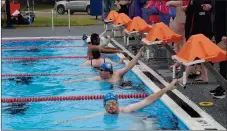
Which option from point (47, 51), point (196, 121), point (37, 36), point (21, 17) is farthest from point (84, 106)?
point (21, 17)

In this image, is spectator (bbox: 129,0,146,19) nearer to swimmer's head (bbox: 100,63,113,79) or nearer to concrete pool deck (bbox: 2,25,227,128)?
concrete pool deck (bbox: 2,25,227,128)

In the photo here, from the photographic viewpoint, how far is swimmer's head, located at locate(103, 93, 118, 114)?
18.8 ft

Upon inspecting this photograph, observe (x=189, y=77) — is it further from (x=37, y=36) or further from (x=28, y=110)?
(x=37, y=36)

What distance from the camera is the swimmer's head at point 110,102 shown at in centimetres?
573

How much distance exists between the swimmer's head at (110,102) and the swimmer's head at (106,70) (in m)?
1.90

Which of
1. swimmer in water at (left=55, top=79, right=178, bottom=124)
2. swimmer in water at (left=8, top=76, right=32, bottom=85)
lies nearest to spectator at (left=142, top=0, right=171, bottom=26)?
swimmer in water at (left=8, top=76, right=32, bottom=85)

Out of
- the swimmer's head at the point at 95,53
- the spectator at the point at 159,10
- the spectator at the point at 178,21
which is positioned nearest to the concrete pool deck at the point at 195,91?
the spectator at the point at 178,21

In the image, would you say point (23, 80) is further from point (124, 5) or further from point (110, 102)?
point (124, 5)

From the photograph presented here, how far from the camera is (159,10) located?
12023 millimetres

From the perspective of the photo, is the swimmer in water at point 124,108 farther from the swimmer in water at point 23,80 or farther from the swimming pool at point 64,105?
the swimmer in water at point 23,80

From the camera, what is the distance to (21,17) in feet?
69.8

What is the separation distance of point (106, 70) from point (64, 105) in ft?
4.02

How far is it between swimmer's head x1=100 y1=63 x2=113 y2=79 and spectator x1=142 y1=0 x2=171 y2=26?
3995 mm

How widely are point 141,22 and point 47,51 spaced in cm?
351
